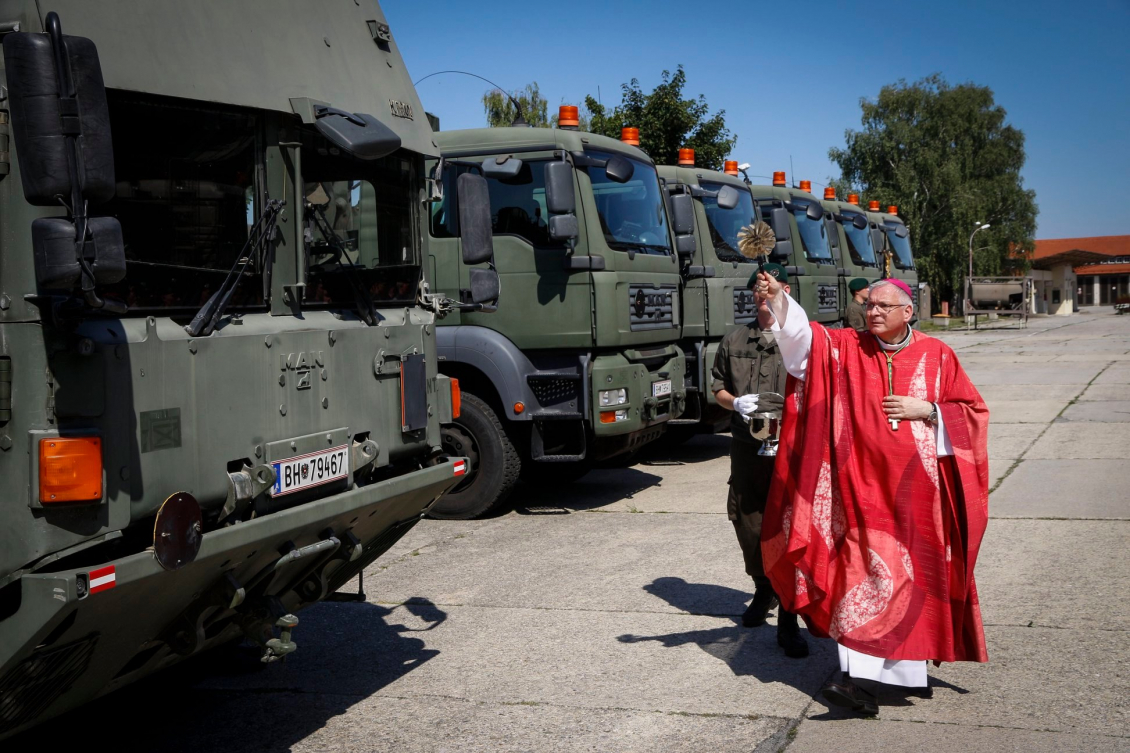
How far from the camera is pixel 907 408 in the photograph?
15.8 feet

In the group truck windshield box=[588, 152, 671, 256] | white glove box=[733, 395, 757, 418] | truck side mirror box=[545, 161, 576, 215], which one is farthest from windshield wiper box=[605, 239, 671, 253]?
white glove box=[733, 395, 757, 418]

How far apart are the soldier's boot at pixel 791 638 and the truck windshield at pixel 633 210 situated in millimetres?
4464

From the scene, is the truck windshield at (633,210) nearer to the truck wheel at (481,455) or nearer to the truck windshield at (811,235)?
the truck wheel at (481,455)

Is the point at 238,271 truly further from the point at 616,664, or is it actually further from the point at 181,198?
the point at 616,664

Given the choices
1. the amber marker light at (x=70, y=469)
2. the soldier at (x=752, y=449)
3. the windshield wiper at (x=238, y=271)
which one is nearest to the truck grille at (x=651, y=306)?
the soldier at (x=752, y=449)

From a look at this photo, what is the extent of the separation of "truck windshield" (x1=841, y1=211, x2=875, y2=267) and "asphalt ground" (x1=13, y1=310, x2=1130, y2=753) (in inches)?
379

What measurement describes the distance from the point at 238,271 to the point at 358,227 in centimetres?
92

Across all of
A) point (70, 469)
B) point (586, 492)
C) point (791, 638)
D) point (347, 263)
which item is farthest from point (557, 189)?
point (70, 469)

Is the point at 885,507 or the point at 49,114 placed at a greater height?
the point at 49,114

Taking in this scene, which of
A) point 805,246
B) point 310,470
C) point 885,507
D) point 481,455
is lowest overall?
point 481,455

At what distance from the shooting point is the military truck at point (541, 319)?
907 cm

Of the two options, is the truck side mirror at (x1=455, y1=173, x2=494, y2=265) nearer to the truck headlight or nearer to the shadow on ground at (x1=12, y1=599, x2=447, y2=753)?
the shadow on ground at (x1=12, y1=599, x2=447, y2=753)

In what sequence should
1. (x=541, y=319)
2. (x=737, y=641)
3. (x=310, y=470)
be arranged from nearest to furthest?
1. (x=310, y=470)
2. (x=737, y=641)
3. (x=541, y=319)

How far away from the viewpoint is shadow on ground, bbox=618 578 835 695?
17.6 feet
